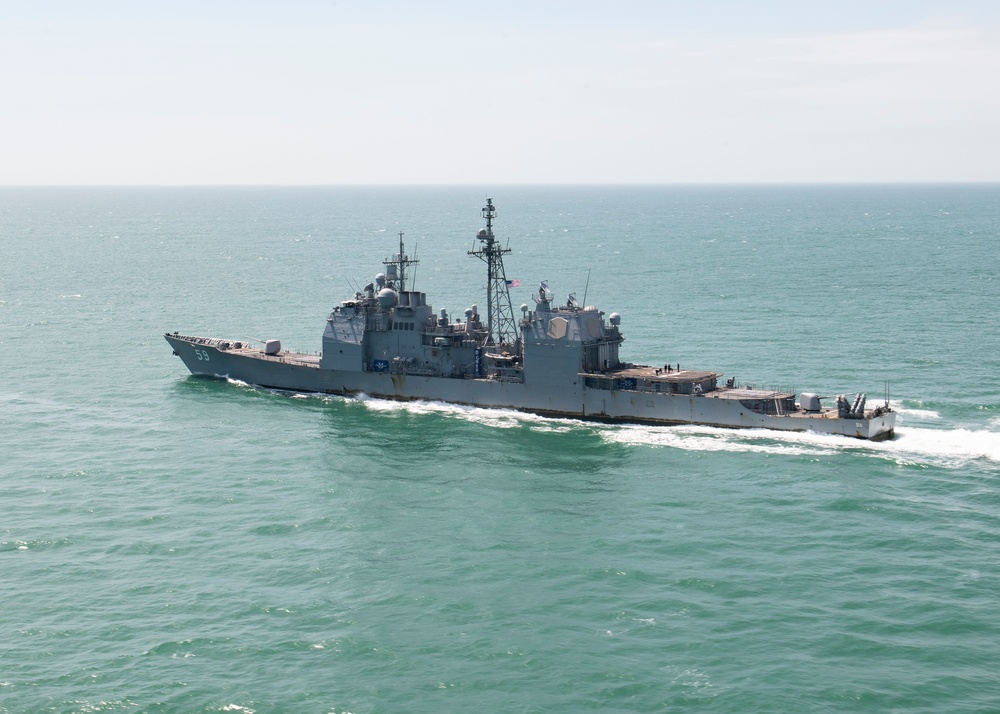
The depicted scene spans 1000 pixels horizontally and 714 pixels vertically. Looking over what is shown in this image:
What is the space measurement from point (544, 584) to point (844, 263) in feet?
366

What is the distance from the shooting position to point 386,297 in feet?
234

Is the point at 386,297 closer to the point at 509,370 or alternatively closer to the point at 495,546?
the point at 509,370

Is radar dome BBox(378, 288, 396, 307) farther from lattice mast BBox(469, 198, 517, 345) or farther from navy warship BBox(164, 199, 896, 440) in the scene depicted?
lattice mast BBox(469, 198, 517, 345)

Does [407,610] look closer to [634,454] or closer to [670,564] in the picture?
[670,564]

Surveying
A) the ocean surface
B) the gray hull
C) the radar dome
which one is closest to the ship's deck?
the gray hull

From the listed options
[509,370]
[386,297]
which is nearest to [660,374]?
[509,370]

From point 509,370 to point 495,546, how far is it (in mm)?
24361

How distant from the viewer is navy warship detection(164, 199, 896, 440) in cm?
5944

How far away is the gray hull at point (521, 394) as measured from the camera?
58.2 metres

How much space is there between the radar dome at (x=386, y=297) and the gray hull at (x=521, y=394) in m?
5.02

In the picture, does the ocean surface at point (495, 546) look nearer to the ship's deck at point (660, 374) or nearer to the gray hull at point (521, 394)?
the gray hull at point (521, 394)

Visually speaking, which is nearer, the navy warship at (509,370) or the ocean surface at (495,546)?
the ocean surface at (495,546)

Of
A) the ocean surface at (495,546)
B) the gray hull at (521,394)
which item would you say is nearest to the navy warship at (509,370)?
the gray hull at (521,394)

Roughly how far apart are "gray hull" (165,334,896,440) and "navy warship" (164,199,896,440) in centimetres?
7
